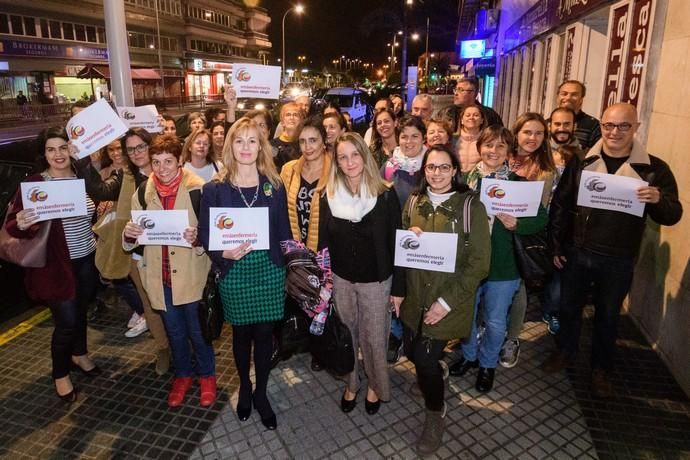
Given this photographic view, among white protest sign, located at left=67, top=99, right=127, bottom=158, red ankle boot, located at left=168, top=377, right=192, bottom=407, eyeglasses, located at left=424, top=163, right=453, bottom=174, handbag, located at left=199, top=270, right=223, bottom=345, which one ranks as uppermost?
white protest sign, located at left=67, top=99, right=127, bottom=158

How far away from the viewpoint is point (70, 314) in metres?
3.88

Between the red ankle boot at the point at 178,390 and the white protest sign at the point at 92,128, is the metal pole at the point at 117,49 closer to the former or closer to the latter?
the white protest sign at the point at 92,128

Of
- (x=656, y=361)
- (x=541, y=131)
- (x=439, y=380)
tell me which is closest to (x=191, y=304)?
(x=439, y=380)

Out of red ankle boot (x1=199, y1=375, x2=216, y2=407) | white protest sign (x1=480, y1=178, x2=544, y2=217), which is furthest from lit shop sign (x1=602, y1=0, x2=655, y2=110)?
red ankle boot (x1=199, y1=375, x2=216, y2=407)

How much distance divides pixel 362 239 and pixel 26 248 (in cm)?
255

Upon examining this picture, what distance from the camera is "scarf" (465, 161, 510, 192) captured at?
375cm

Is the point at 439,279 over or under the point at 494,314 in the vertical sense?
over

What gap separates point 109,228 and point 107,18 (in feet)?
11.9

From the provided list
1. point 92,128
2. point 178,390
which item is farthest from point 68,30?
point 178,390

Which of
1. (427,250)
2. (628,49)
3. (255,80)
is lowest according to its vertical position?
(427,250)

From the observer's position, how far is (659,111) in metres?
4.82

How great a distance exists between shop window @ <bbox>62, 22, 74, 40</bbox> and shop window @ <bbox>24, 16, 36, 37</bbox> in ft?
9.15

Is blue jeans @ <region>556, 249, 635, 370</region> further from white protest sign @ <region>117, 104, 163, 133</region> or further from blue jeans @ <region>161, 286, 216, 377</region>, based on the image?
white protest sign @ <region>117, 104, 163, 133</region>

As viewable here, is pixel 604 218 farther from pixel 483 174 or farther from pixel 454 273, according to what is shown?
pixel 454 273
